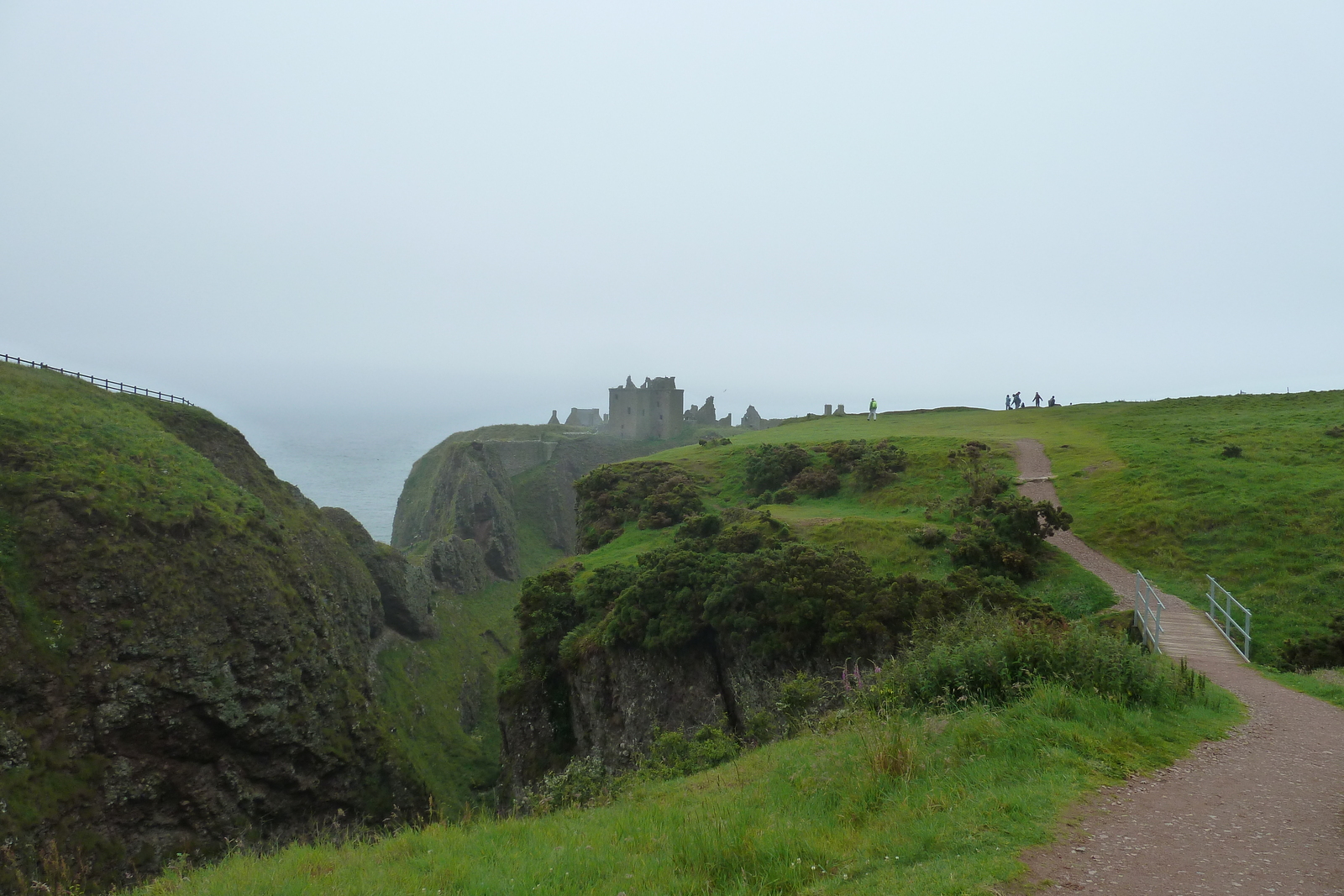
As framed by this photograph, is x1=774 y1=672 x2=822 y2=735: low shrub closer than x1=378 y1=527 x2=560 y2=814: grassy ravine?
Yes

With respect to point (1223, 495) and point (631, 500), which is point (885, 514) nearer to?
point (1223, 495)

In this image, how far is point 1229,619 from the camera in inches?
640

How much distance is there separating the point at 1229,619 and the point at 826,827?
47.5 ft

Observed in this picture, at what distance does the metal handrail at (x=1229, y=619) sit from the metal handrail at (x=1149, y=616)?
3.50 feet

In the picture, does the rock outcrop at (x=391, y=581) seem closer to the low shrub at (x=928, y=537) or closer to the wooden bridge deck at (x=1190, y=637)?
the low shrub at (x=928, y=537)

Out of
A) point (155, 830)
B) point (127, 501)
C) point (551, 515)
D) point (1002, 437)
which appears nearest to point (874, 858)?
point (155, 830)

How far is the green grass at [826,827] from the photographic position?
20.6 feet

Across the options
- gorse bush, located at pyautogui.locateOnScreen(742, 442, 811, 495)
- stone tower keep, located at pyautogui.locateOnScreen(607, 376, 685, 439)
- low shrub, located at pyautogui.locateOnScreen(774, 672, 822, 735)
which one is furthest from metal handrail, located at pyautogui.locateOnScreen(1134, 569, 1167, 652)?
stone tower keep, located at pyautogui.locateOnScreen(607, 376, 685, 439)

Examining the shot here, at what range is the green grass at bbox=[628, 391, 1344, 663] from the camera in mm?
19078

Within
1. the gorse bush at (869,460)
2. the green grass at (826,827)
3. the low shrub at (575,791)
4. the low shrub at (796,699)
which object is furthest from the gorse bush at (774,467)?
the green grass at (826,827)

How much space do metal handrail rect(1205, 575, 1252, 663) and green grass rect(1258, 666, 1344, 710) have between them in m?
0.89

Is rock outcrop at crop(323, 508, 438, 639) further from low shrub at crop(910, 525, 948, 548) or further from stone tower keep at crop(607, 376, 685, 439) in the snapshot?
stone tower keep at crop(607, 376, 685, 439)

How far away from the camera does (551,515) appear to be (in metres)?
106

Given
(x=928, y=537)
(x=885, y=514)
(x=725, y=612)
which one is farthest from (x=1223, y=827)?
(x=885, y=514)
